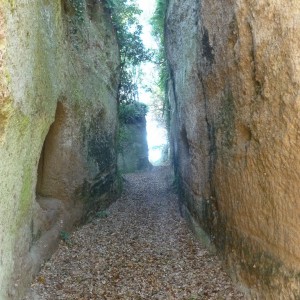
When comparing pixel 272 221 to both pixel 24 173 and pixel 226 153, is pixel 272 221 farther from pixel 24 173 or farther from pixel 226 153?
pixel 24 173

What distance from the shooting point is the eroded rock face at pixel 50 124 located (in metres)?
5.20

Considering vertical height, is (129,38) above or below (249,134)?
above

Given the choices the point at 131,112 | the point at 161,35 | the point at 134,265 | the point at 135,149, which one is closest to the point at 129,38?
the point at 161,35

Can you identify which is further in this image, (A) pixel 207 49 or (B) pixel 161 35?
(B) pixel 161 35

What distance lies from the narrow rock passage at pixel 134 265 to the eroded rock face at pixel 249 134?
0.57 meters

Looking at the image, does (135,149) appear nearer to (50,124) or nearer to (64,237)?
(64,237)

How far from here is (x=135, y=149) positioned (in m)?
23.1

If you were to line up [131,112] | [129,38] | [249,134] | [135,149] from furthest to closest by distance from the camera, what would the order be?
1. [135,149]
2. [131,112]
3. [129,38]
4. [249,134]

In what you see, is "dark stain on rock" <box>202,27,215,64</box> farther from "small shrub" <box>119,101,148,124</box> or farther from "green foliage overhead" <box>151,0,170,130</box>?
"small shrub" <box>119,101,148,124</box>

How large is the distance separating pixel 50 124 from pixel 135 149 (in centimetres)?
1575

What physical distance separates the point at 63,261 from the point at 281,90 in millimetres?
5687

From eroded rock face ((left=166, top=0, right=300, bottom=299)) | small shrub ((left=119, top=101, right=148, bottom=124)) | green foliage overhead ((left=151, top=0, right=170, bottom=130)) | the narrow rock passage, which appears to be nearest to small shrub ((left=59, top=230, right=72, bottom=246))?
the narrow rock passage

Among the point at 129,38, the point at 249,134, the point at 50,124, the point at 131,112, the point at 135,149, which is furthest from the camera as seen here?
the point at 135,149

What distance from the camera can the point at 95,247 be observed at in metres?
8.84
